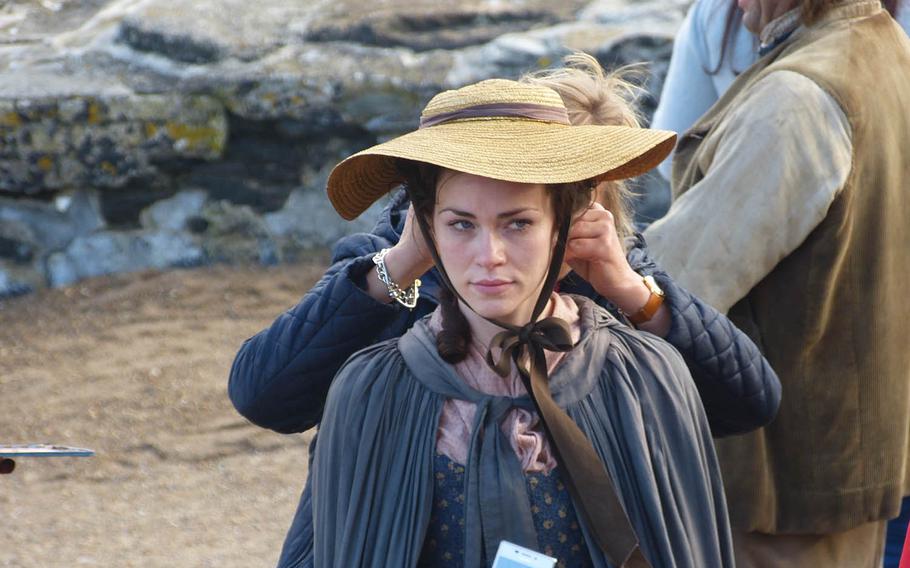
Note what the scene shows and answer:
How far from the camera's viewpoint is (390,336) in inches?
84.4

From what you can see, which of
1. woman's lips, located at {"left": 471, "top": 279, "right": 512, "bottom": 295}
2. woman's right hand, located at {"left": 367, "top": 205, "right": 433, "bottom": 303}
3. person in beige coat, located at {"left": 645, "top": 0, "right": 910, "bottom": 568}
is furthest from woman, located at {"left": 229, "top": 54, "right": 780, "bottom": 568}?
person in beige coat, located at {"left": 645, "top": 0, "right": 910, "bottom": 568}

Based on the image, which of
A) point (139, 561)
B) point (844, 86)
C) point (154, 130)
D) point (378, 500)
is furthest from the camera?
point (154, 130)

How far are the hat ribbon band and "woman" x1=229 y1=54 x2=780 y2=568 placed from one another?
19cm

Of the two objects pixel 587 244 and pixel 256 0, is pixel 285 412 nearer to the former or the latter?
pixel 587 244

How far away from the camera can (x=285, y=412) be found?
2.15 metres

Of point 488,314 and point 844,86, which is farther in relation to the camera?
point 844,86

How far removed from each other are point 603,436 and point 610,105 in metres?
0.70

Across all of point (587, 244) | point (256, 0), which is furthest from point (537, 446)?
point (256, 0)

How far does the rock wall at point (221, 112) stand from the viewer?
5.89 meters

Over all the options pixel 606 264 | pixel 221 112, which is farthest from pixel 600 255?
pixel 221 112

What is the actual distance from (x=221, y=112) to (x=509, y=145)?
14.6 feet

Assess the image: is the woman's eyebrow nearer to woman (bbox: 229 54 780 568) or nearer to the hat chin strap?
the hat chin strap

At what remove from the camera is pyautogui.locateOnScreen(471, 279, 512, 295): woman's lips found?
179 centimetres

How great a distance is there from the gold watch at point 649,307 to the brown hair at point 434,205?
24 centimetres
